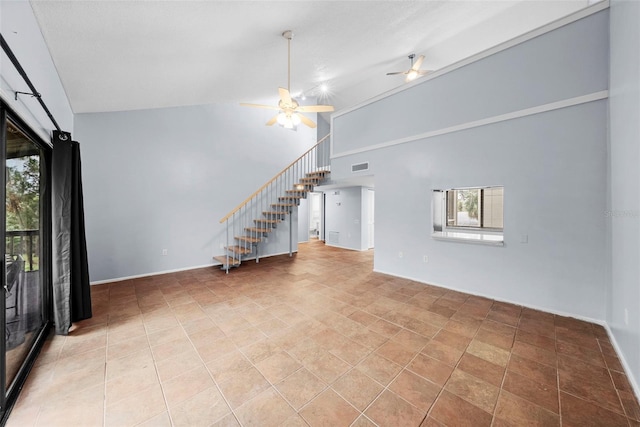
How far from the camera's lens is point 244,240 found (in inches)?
236

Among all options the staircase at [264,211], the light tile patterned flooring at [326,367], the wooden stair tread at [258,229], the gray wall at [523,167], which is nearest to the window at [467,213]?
the gray wall at [523,167]

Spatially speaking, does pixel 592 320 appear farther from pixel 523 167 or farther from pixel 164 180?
pixel 164 180

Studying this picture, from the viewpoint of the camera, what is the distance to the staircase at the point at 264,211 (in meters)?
5.82

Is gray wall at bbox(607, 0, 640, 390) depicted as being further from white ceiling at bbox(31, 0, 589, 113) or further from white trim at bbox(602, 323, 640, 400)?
white ceiling at bbox(31, 0, 589, 113)

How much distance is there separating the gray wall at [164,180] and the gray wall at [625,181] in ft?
20.7

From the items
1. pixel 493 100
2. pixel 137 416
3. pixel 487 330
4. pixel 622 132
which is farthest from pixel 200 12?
pixel 487 330

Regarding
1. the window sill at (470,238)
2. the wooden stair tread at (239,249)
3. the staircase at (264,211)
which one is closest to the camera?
the window sill at (470,238)

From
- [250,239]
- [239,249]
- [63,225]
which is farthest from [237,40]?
[239,249]

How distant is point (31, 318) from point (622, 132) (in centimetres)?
615

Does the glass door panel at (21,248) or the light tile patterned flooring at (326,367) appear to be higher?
the glass door panel at (21,248)

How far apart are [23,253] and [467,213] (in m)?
6.30

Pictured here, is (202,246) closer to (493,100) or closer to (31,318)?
(31,318)

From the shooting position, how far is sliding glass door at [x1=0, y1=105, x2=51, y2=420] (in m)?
1.80

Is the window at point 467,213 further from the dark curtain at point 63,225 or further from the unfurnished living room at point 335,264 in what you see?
the dark curtain at point 63,225
